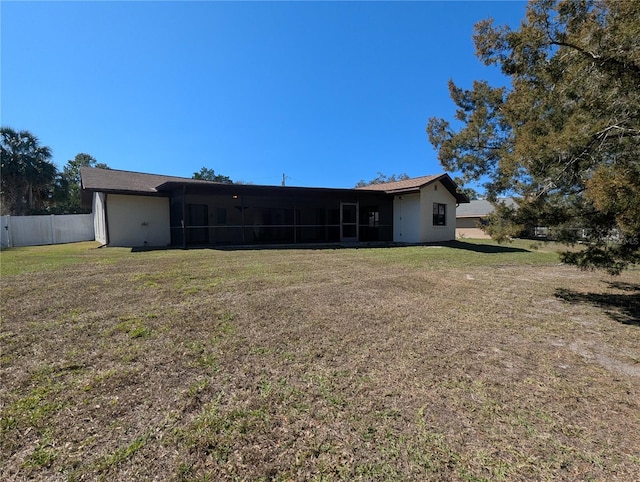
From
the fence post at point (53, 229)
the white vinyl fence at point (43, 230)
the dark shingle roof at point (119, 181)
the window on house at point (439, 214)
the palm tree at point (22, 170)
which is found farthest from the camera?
the palm tree at point (22, 170)

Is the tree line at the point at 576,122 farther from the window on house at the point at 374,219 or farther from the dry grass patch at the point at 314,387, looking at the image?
the window on house at the point at 374,219

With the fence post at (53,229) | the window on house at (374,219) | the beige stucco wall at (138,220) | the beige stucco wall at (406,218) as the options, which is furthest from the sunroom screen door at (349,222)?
the fence post at (53,229)

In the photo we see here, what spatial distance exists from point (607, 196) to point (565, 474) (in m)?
3.42

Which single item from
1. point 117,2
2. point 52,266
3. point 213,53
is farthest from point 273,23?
point 52,266

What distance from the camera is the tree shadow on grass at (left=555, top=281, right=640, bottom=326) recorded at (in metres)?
4.43

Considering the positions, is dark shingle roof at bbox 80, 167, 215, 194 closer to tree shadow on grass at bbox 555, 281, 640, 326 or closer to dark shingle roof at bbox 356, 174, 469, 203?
dark shingle roof at bbox 356, 174, 469, 203

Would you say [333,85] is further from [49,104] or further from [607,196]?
[607,196]

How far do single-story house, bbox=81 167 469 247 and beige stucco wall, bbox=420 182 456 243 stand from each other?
0.05 m

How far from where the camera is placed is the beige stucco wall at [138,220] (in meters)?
13.8

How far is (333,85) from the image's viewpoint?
16219 mm

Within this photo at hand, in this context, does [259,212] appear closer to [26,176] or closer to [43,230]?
A: [43,230]

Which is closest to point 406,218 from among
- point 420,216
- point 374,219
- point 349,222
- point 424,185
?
point 420,216

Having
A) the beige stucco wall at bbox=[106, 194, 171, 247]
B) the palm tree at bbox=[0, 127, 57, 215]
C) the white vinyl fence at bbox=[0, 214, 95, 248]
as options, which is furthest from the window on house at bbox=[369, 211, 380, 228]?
the palm tree at bbox=[0, 127, 57, 215]

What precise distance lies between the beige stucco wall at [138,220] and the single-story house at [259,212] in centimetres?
4
